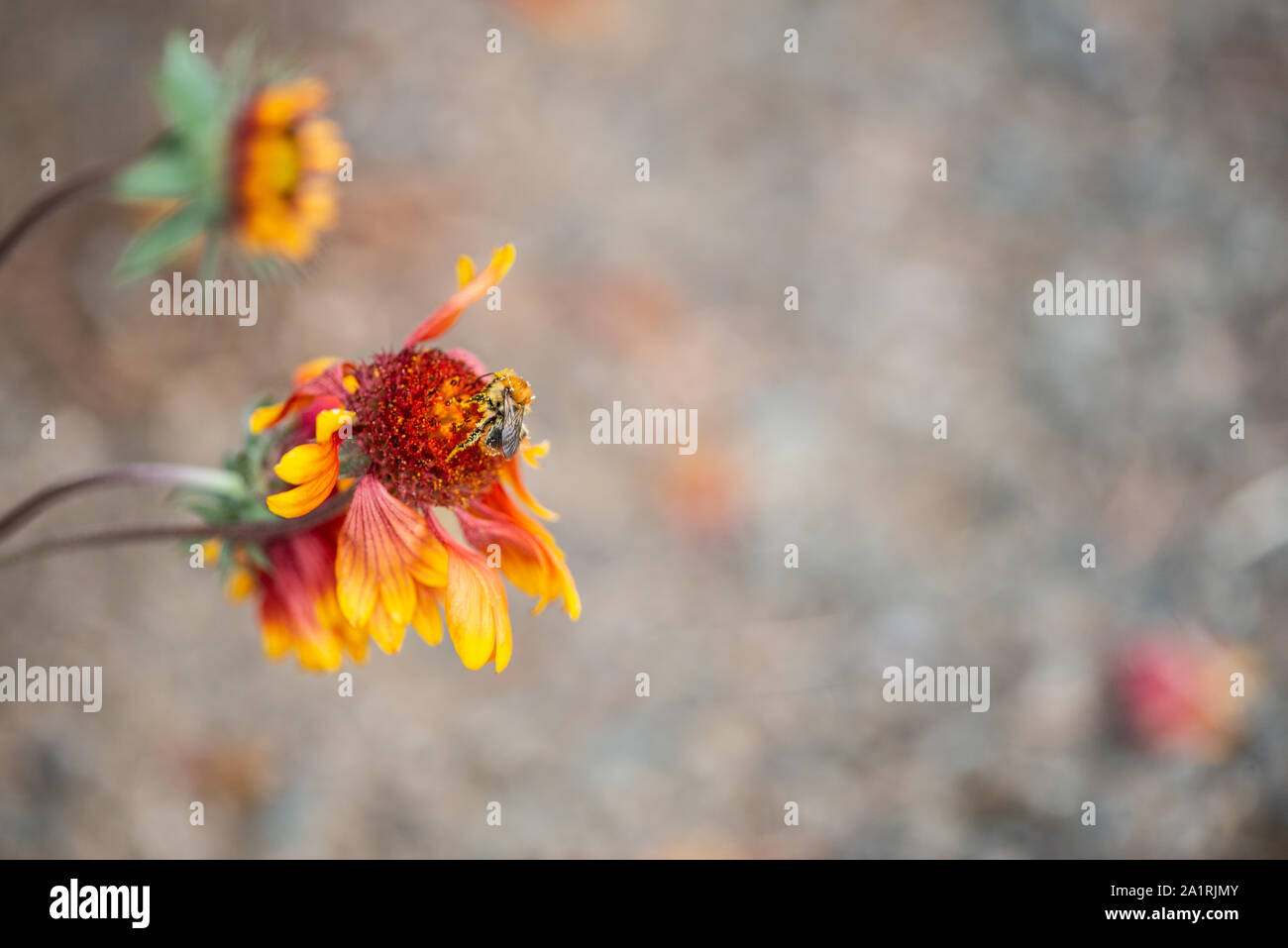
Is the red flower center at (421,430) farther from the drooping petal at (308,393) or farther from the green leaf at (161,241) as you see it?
the green leaf at (161,241)

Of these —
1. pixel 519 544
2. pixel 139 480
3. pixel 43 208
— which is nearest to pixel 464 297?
pixel 519 544

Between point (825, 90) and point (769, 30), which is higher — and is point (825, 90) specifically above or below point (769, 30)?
below

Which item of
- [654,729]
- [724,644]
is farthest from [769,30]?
[654,729]

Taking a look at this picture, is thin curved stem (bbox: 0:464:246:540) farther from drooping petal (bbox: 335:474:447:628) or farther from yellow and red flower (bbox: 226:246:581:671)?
drooping petal (bbox: 335:474:447:628)

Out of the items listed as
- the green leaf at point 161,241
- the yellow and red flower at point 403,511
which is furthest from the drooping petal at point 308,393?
the green leaf at point 161,241

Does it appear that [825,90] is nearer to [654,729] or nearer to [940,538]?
[940,538]

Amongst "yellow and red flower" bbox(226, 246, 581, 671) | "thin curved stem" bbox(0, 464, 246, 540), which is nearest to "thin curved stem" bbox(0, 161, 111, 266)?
"thin curved stem" bbox(0, 464, 246, 540)
